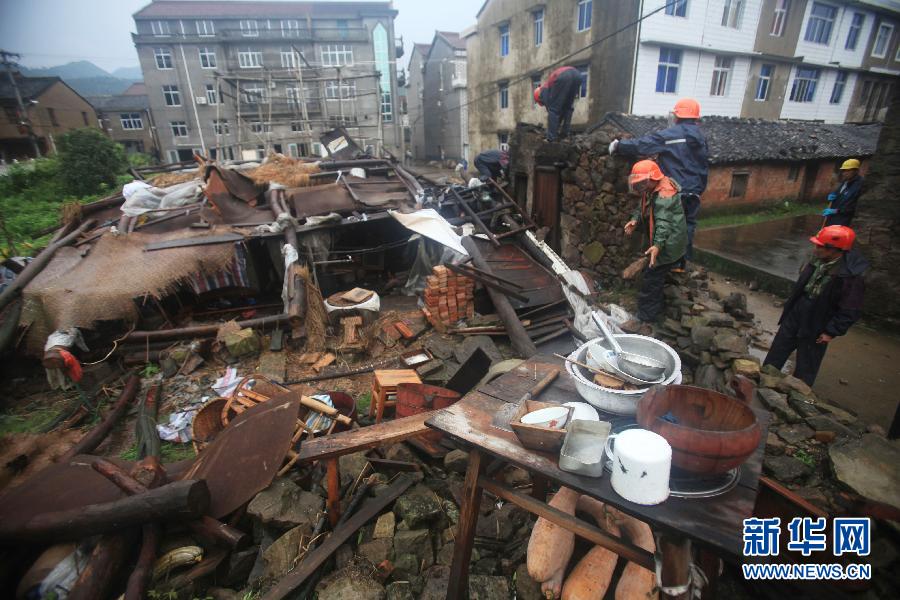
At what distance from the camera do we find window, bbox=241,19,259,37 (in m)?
28.8

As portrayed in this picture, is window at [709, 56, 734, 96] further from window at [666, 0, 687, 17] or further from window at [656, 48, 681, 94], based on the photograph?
window at [666, 0, 687, 17]

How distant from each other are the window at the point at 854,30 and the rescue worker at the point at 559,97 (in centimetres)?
1874

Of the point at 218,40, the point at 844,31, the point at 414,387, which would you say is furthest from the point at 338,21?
the point at 414,387

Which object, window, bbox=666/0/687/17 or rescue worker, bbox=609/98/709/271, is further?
window, bbox=666/0/687/17

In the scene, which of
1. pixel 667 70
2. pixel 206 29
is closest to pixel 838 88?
pixel 667 70

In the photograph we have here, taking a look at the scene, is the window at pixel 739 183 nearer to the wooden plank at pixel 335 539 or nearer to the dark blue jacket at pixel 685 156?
the dark blue jacket at pixel 685 156

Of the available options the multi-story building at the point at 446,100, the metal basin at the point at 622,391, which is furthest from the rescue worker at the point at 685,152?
the multi-story building at the point at 446,100

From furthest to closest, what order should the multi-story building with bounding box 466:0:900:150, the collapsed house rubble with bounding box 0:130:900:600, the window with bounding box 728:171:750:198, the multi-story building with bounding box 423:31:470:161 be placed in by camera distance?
the multi-story building with bounding box 423:31:470:161
the multi-story building with bounding box 466:0:900:150
the window with bounding box 728:171:750:198
the collapsed house rubble with bounding box 0:130:900:600

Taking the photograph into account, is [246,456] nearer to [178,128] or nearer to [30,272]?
[30,272]

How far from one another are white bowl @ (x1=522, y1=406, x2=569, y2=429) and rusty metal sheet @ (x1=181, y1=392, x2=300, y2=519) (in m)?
2.31

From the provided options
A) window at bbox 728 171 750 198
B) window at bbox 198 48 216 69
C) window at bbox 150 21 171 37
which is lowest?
window at bbox 728 171 750 198

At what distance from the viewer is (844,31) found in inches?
674

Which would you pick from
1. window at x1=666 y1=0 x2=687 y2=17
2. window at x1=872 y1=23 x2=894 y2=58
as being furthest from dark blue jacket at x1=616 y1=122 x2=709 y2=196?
window at x1=872 y1=23 x2=894 y2=58

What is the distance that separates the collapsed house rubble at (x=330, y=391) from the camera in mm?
2523
